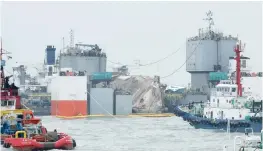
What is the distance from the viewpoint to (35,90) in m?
80.9

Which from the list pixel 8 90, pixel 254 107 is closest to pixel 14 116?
pixel 8 90

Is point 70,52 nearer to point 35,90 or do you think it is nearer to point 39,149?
point 35,90

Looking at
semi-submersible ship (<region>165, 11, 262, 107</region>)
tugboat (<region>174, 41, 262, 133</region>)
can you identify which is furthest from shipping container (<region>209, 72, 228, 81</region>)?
tugboat (<region>174, 41, 262, 133</region>)

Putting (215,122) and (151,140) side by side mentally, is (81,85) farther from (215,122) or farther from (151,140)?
(151,140)

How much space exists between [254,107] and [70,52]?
1414 inches

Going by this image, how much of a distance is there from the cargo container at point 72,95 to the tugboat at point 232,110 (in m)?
20.4

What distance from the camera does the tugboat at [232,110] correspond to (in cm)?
4088

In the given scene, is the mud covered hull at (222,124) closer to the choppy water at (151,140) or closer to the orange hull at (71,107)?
the choppy water at (151,140)

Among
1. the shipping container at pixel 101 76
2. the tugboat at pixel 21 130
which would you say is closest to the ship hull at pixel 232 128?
the tugboat at pixel 21 130

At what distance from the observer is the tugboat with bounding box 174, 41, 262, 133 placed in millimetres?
40875

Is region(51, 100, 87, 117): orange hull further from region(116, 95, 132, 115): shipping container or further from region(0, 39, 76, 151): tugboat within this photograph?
region(0, 39, 76, 151): tugboat

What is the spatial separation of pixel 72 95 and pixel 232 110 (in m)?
24.8

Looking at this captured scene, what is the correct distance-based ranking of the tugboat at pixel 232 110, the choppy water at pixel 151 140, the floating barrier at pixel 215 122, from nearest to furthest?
the choppy water at pixel 151 140, the floating barrier at pixel 215 122, the tugboat at pixel 232 110

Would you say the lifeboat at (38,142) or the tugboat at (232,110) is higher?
the tugboat at (232,110)
